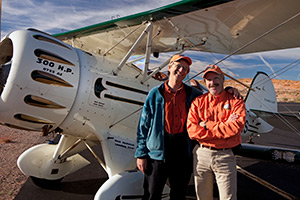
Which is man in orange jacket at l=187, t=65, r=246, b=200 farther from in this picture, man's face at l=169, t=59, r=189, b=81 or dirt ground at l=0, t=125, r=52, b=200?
dirt ground at l=0, t=125, r=52, b=200

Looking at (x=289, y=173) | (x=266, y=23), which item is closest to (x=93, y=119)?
(x=266, y=23)

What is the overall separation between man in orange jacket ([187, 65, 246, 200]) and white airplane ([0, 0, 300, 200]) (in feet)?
2.45

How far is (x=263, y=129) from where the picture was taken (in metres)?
6.34

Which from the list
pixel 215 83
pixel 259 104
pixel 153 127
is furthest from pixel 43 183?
pixel 259 104

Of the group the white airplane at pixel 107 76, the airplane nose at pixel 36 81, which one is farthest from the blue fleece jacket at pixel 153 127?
the airplane nose at pixel 36 81

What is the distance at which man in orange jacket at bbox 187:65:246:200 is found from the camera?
199 centimetres

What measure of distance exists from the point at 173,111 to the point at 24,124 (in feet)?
6.68

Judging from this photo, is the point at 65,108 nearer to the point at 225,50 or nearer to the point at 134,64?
the point at 134,64

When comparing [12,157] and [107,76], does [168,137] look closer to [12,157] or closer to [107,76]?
[107,76]

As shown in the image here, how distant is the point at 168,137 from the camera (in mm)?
2203

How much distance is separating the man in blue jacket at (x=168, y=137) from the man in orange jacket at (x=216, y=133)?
13 cm

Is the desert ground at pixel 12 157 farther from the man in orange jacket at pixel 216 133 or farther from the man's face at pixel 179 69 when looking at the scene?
the man's face at pixel 179 69

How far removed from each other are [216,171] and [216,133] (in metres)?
0.39

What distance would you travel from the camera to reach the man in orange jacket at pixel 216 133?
1986 millimetres
